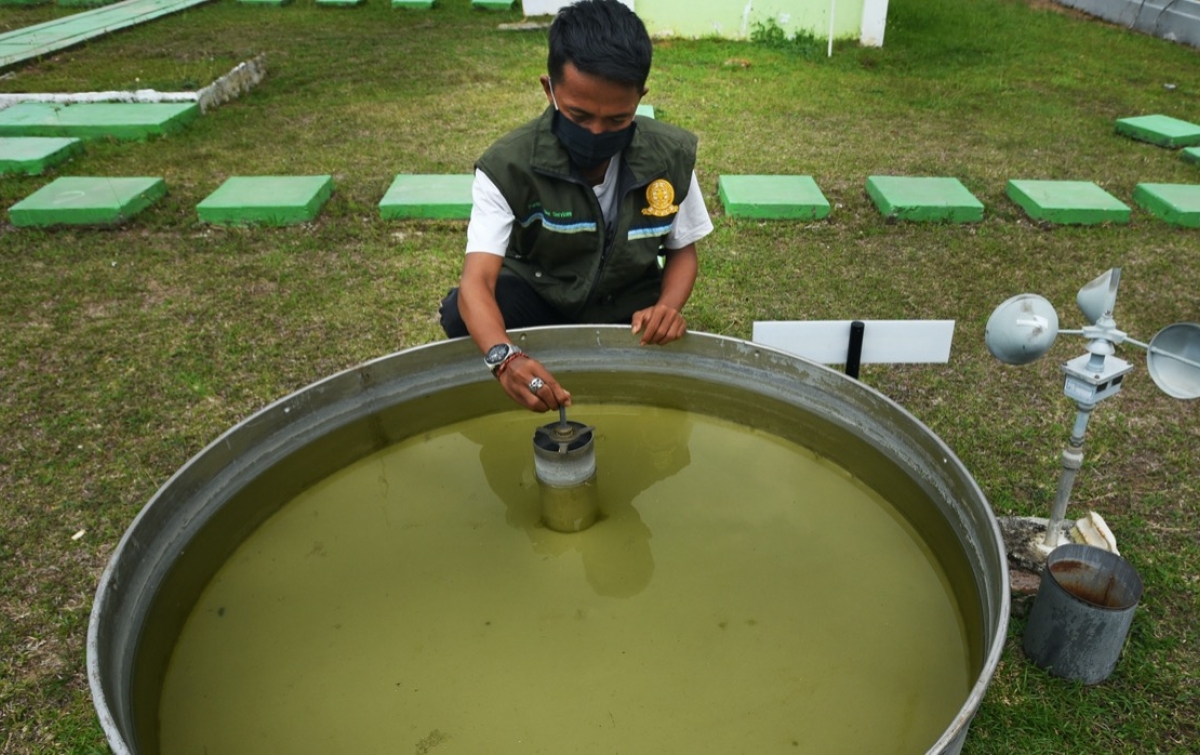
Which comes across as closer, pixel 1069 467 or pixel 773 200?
pixel 1069 467

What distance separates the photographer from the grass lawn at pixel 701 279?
6.80 ft

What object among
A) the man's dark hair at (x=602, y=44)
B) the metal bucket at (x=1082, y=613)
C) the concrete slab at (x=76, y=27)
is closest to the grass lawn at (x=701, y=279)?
the metal bucket at (x=1082, y=613)

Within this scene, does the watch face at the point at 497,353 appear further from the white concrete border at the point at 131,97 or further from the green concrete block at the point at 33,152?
the white concrete border at the point at 131,97

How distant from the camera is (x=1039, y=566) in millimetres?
2045

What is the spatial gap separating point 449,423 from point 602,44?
Result: 1.00 metres

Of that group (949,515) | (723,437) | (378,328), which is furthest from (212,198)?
(949,515)

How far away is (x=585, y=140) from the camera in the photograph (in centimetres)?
190

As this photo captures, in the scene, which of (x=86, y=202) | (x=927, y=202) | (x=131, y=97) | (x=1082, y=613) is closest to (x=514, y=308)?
(x=1082, y=613)

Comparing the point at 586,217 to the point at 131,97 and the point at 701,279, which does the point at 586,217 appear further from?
the point at 131,97

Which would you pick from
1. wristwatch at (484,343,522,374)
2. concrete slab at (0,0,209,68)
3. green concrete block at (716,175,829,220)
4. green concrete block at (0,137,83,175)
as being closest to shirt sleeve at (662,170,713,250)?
wristwatch at (484,343,522,374)

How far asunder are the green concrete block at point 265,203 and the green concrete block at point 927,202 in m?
2.84

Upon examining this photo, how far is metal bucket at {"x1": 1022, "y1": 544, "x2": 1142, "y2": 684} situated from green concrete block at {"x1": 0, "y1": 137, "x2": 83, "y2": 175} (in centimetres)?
528

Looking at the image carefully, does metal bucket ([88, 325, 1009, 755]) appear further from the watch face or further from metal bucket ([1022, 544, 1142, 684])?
metal bucket ([1022, 544, 1142, 684])

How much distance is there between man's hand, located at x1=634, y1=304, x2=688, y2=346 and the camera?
1950 millimetres
